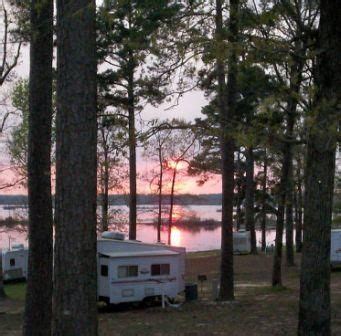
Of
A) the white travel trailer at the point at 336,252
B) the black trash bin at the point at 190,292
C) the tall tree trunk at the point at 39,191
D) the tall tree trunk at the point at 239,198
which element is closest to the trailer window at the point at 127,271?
the black trash bin at the point at 190,292

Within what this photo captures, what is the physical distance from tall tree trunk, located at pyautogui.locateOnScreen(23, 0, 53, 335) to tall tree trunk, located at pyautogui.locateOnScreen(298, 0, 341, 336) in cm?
333

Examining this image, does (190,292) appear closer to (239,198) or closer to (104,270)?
(104,270)

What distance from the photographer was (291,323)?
9570 millimetres

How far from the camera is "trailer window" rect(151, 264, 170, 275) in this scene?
A: 14.2 meters

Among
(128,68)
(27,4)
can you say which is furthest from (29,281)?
(128,68)

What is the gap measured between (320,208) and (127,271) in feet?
27.6

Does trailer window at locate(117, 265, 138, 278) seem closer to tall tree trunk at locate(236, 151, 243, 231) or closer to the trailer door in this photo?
the trailer door

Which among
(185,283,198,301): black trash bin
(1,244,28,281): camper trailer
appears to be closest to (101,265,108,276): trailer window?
(185,283,198,301): black trash bin

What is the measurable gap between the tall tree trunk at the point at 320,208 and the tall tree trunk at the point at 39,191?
10.9ft

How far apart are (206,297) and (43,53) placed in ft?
30.9

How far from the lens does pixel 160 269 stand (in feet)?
46.8

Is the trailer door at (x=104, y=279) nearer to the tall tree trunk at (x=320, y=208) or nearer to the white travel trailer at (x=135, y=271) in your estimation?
the white travel trailer at (x=135, y=271)

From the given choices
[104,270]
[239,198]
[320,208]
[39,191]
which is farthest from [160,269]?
[239,198]

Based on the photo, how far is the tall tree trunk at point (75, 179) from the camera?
4.63 metres
